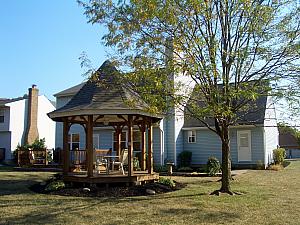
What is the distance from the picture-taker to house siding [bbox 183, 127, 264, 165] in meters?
24.1

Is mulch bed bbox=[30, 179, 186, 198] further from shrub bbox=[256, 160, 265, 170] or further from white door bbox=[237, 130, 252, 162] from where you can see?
white door bbox=[237, 130, 252, 162]

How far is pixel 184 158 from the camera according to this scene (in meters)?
25.2

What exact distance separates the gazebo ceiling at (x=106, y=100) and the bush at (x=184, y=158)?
11446 mm

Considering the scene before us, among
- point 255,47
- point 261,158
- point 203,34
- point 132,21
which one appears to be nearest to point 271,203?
point 255,47

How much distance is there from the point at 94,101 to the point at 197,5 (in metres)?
5.61

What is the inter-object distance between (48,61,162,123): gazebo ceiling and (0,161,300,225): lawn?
3.23m

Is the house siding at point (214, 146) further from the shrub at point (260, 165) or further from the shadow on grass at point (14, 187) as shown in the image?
the shadow on grass at point (14, 187)

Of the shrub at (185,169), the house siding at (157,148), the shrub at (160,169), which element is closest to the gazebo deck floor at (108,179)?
the shrub at (160,169)

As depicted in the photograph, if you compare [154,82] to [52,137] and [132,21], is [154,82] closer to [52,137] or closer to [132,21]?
[132,21]

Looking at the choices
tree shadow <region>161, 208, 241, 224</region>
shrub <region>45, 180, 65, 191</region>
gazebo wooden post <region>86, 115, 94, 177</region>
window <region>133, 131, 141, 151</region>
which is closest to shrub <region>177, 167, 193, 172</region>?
window <region>133, 131, 141, 151</region>

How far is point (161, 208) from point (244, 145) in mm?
15533

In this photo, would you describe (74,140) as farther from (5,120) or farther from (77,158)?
(77,158)

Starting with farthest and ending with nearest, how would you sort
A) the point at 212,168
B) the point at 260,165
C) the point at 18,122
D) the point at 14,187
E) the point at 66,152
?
1. the point at 18,122
2. the point at 260,165
3. the point at 212,168
4. the point at 66,152
5. the point at 14,187

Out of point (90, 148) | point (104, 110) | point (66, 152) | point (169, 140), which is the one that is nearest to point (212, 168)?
point (169, 140)
